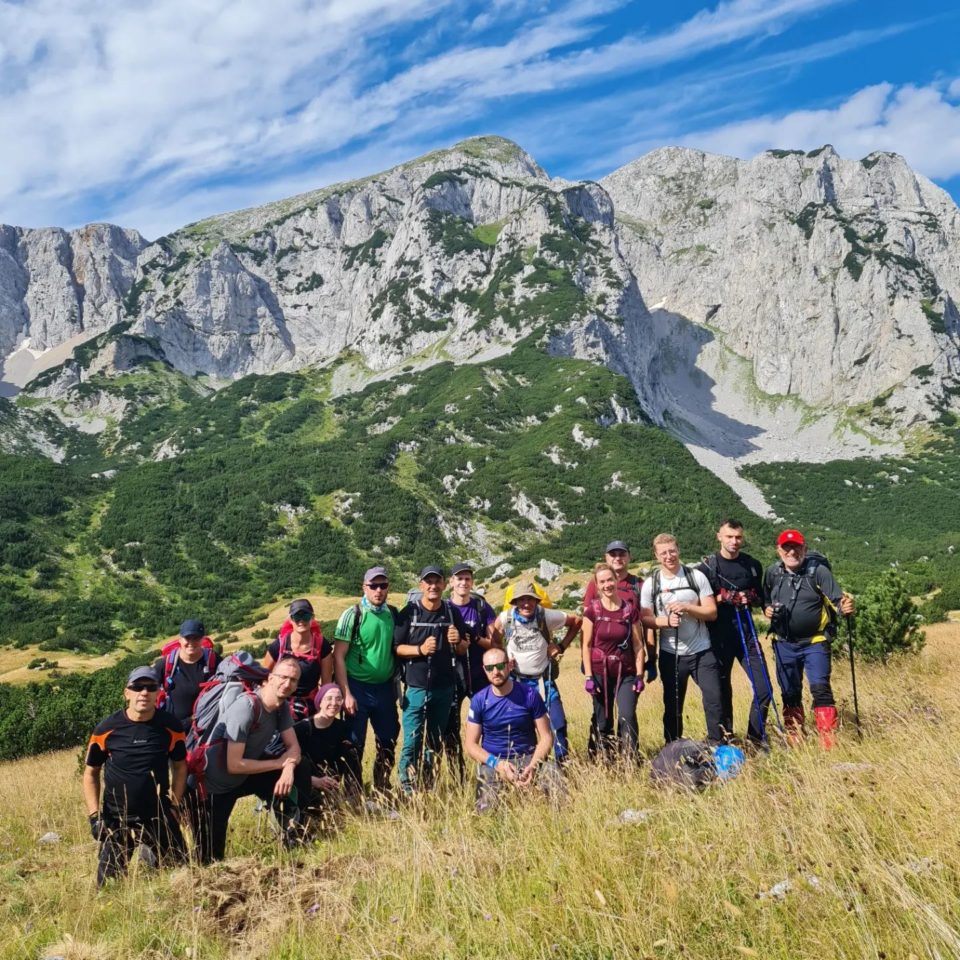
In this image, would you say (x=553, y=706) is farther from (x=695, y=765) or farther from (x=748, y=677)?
(x=748, y=677)

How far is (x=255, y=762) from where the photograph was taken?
5598 mm

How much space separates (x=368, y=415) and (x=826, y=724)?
141234 mm

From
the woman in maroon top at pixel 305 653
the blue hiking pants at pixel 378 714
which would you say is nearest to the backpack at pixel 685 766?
the blue hiking pants at pixel 378 714

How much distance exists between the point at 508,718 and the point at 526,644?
103cm

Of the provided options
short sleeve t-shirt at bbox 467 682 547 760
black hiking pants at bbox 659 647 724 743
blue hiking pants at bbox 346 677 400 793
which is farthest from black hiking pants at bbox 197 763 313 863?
black hiking pants at bbox 659 647 724 743

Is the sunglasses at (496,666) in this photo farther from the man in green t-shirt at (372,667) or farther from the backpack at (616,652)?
the man in green t-shirt at (372,667)

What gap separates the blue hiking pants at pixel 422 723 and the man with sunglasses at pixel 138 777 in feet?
7.88

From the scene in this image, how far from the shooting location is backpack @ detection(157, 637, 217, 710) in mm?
7008

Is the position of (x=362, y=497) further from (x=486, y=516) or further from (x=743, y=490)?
(x=743, y=490)

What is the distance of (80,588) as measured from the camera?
7956cm

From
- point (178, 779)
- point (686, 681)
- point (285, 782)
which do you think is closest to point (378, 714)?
point (285, 782)

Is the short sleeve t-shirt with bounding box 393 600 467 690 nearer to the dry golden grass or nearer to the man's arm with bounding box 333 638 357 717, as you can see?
the man's arm with bounding box 333 638 357 717

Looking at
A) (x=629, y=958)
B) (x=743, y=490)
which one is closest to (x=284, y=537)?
(x=743, y=490)

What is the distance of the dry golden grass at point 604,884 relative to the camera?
2881mm
